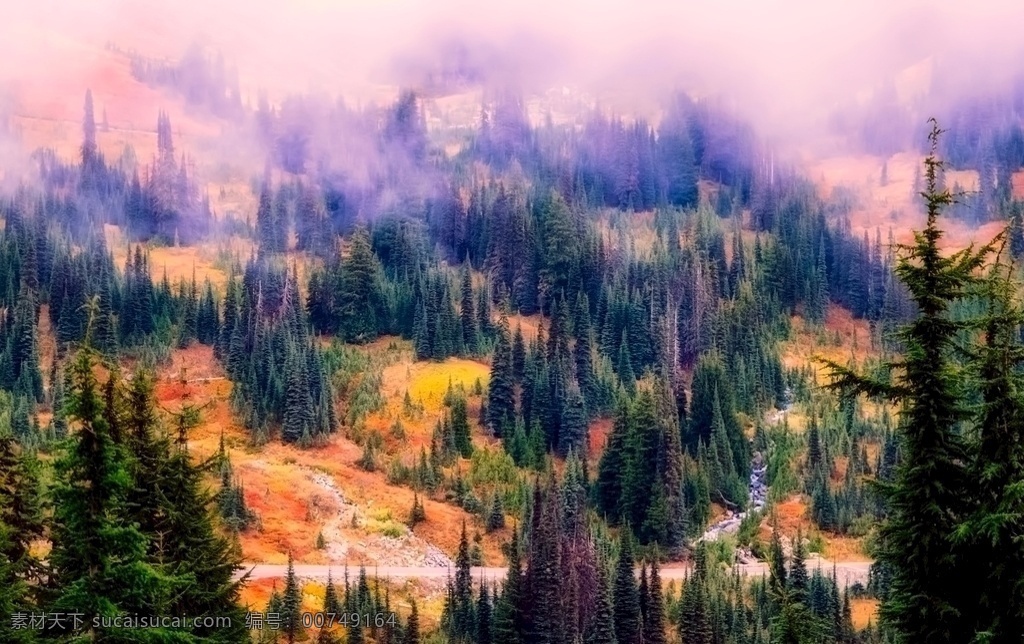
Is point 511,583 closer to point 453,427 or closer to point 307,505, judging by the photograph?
point 307,505

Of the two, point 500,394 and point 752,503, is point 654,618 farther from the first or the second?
point 500,394

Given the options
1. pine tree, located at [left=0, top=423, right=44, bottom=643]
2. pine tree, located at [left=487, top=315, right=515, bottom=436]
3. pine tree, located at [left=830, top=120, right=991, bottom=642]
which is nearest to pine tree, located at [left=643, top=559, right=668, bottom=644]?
pine tree, located at [left=0, top=423, right=44, bottom=643]

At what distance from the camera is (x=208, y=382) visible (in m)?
138

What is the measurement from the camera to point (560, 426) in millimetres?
132125

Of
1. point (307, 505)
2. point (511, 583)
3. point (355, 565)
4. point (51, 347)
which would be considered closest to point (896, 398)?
point (511, 583)

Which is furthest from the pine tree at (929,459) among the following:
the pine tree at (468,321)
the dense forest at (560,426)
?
the pine tree at (468,321)

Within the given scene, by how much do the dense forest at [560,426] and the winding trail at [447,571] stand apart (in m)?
2.61

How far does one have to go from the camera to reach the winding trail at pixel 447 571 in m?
86.4

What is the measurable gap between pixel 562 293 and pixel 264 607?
99297 millimetres

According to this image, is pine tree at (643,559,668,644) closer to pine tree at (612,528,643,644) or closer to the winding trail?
pine tree at (612,528,643,644)

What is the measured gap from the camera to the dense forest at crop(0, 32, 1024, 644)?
20297 millimetres

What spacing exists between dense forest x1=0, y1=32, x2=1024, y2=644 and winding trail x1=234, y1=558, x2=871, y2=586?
2.61m

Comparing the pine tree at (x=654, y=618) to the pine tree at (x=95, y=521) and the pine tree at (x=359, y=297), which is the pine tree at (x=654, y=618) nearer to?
the pine tree at (x=95, y=521)

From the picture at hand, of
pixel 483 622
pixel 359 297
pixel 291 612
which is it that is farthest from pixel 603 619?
pixel 359 297
